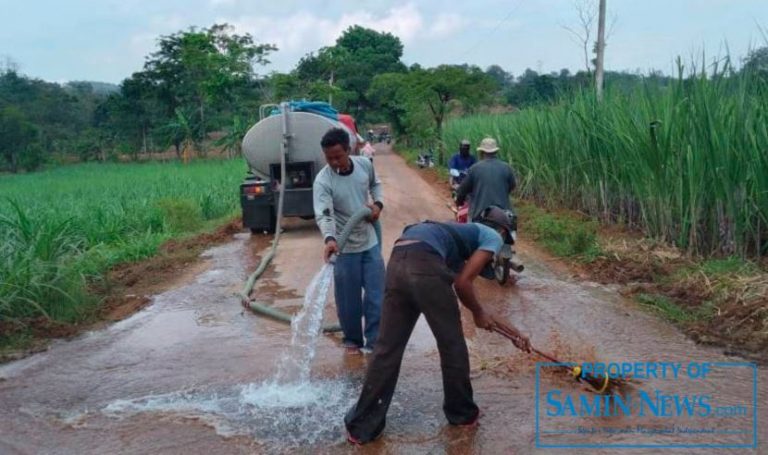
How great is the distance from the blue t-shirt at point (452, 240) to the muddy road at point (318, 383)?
1.09 m

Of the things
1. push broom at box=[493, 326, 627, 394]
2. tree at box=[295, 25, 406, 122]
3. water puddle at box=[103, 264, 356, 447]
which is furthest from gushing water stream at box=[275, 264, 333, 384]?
tree at box=[295, 25, 406, 122]

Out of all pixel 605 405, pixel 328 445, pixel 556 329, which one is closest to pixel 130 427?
pixel 328 445

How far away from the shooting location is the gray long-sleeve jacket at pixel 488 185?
24.9 ft

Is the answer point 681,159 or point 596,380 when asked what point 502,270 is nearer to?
point 681,159

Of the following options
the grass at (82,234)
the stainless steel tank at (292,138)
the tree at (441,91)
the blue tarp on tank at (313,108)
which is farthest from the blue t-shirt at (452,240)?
the tree at (441,91)

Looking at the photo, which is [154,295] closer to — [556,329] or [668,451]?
[556,329]

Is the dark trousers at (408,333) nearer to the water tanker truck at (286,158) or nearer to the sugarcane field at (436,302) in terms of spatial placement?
the sugarcane field at (436,302)

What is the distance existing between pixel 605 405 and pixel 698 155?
4.05 meters

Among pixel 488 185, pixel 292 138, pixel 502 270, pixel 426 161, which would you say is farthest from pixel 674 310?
pixel 426 161

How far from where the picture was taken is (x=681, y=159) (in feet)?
25.0

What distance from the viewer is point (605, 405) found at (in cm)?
433

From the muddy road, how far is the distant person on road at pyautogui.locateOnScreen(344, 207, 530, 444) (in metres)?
0.19

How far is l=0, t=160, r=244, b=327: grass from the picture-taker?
6621 mm

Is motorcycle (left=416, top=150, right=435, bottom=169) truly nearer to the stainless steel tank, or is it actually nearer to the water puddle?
the stainless steel tank
